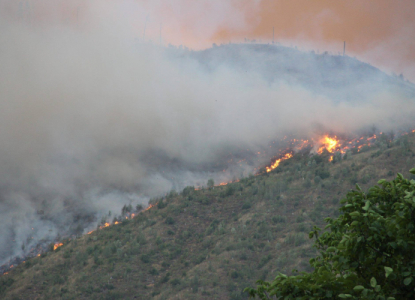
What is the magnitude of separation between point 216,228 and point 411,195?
4888 cm

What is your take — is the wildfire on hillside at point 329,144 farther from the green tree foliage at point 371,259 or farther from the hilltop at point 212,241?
the green tree foliage at point 371,259

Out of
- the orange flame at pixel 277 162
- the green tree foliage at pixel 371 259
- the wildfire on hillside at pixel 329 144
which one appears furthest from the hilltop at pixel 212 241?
the green tree foliage at pixel 371 259

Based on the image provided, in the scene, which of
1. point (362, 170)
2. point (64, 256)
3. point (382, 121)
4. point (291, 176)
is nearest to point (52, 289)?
point (64, 256)

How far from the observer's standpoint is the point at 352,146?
7644 centimetres

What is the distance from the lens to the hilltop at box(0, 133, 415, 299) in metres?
43.4

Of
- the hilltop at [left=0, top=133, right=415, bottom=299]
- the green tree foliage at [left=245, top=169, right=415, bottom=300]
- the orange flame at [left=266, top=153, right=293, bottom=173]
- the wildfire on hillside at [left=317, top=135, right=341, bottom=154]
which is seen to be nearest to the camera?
the green tree foliage at [left=245, top=169, right=415, bottom=300]

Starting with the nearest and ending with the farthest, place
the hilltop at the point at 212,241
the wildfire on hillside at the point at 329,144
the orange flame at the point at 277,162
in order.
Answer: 1. the hilltop at the point at 212,241
2. the wildfire on hillside at the point at 329,144
3. the orange flame at the point at 277,162

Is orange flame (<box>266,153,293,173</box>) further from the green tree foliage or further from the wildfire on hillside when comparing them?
the green tree foliage

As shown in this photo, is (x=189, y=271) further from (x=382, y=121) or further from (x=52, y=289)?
(x=382, y=121)

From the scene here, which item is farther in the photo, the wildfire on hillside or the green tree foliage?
the wildfire on hillside

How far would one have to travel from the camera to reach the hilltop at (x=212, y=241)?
43.4 metres

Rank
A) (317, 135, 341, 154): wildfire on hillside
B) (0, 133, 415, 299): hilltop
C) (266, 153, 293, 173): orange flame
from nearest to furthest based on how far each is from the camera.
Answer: (0, 133, 415, 299): hilltop, (317, 135, 341, 154): wildfire on hillside, (266, 153, 293, 173): orange flame

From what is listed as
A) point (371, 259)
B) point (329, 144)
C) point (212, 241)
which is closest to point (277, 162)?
point (329, 144)

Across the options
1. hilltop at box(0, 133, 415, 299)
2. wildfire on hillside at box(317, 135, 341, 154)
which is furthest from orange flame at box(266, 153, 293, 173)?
hilltop at box(0, 133, 415, 299)
